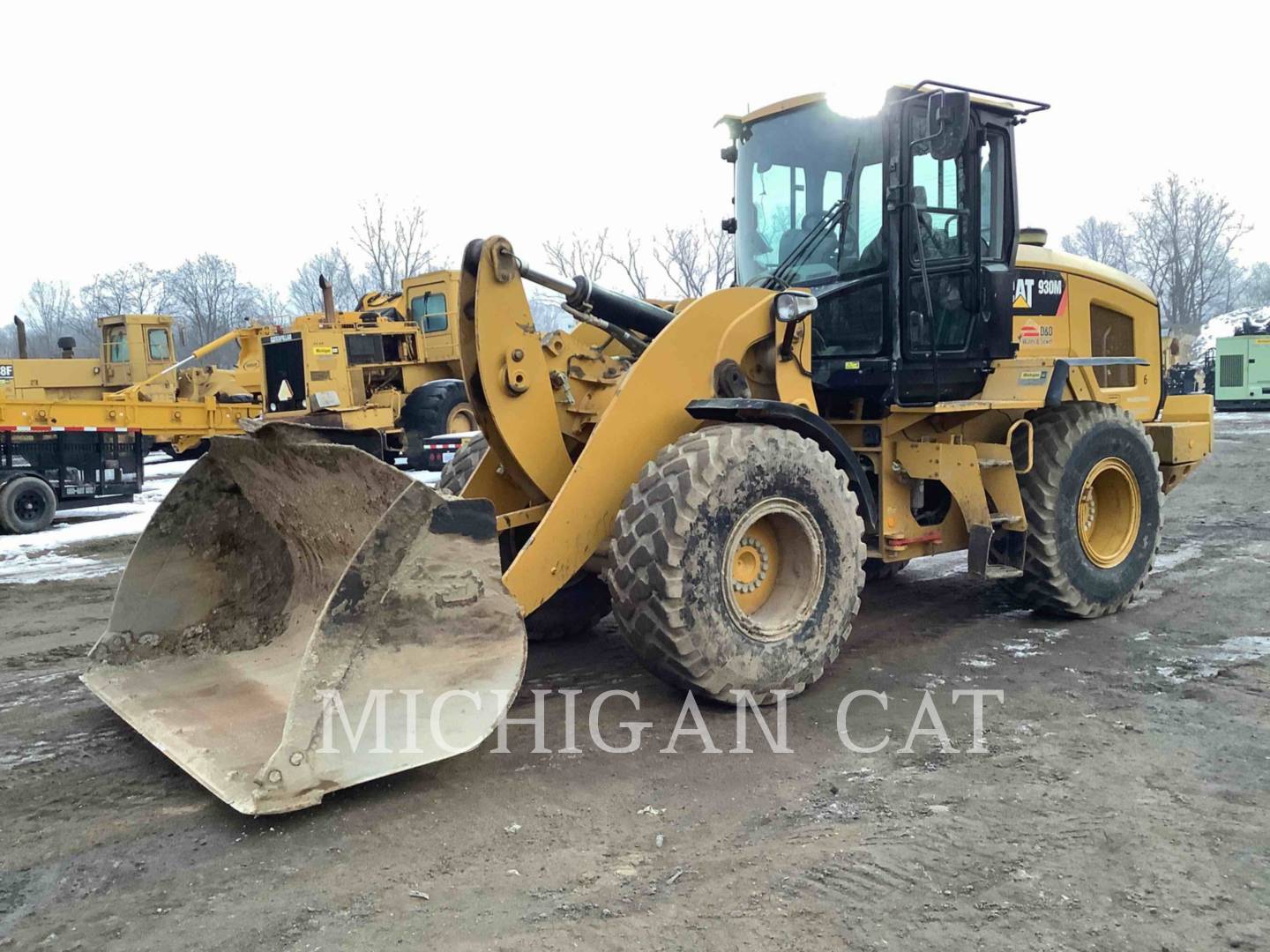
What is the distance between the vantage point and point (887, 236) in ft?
18.1

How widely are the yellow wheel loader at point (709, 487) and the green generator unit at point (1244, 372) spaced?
27.6 m

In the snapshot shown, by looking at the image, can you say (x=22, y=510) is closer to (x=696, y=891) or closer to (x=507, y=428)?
(x=507, y=428)

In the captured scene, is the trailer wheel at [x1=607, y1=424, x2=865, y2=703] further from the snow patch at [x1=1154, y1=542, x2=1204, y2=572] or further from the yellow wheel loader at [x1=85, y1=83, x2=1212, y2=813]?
the snow patch at [x1=1154, y1=542, x2=1204, y2=572]

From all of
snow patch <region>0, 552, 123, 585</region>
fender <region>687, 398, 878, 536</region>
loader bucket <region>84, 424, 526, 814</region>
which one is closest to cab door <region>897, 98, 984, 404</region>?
fender <region>687, 398, 878, 536</region>

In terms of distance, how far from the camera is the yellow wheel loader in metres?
3.75

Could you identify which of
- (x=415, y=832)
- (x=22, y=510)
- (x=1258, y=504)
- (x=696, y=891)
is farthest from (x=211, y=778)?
(x=1258, y=504)

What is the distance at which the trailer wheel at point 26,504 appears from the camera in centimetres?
1177

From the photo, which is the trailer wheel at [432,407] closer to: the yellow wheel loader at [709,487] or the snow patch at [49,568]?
the snow patch at [49,568]

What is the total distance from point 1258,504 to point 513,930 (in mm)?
11130

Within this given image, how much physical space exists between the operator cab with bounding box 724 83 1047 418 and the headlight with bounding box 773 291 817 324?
0.67 metres

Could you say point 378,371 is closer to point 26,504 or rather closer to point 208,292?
point 26,504

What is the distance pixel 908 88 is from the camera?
5.40 metres

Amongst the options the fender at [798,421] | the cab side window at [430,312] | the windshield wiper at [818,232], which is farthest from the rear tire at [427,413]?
the fender at [798,421]

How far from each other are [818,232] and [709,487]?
2.12 m
